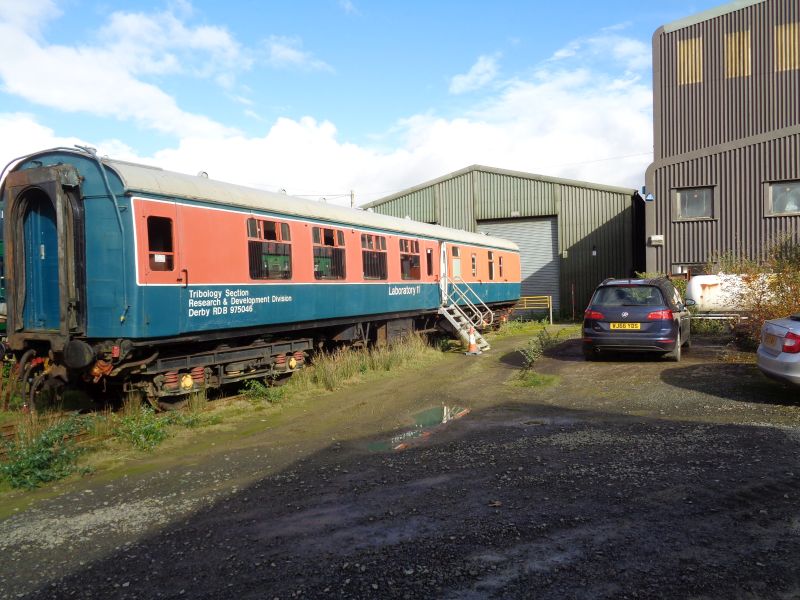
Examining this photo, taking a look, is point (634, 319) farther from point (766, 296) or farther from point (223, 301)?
point (223, 301)

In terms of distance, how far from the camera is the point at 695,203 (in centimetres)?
2059

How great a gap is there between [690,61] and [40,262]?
815 inches

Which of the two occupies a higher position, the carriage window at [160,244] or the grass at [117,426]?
the carriage window at [160,244]

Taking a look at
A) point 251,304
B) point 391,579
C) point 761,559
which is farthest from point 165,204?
point 761,559

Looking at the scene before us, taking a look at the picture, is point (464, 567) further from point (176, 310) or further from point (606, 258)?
point (606, 258)

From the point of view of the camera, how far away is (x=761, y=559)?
347 cm

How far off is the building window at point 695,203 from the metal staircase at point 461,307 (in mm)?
7823

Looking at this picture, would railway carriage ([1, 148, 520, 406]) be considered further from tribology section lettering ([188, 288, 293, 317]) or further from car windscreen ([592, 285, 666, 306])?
car windscreen ([592, 285, 666, 306])

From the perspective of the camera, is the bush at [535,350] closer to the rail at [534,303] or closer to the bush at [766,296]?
the bush at [766,296]

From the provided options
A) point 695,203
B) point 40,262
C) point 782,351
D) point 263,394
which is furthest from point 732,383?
point 695,203

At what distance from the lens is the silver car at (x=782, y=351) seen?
7262 millimetres

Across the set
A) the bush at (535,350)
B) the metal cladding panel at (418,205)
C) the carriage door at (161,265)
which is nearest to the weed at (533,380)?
the bush at (535,350)

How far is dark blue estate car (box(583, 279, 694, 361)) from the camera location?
11023mm

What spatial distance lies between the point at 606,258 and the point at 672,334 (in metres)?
15.3
